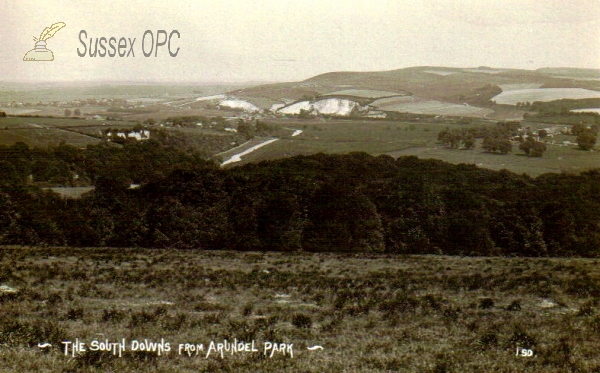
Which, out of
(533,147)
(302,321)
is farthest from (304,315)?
(533,147)

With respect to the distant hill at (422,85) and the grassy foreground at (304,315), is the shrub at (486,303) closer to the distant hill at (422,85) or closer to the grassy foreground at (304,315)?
the grassy foreground at (304,315)

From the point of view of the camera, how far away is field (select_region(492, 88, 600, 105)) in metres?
28.8

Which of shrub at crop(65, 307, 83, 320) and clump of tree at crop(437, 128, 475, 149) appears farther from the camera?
clump of tree at crop(437, 128, 475, 149)

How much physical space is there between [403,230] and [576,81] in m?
13.6

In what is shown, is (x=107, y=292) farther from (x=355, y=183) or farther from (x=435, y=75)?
(x=435, y=75)

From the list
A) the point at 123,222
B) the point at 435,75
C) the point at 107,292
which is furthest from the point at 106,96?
the point at 435,75

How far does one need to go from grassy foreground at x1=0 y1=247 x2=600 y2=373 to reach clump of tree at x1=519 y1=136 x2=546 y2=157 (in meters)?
9.77

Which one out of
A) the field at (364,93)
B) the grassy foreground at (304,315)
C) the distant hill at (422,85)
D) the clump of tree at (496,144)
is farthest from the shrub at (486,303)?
the field at (364,93)

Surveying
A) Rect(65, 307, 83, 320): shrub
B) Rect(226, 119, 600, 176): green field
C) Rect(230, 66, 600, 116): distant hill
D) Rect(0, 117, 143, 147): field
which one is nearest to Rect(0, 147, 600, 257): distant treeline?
Rect(226, 119, 600, 176): green field

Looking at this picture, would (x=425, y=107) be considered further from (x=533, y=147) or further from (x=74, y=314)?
(x=74, y=314)

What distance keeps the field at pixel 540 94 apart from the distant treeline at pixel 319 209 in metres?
4.70

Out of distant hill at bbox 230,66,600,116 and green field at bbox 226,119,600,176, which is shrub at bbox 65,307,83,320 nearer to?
green field at bbox 226,119,600,176

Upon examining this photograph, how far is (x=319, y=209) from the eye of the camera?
30.6 metres

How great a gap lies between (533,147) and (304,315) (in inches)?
918
